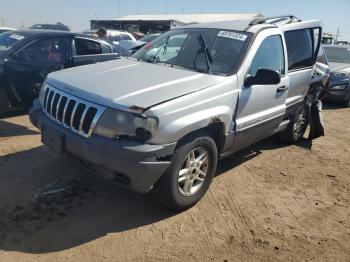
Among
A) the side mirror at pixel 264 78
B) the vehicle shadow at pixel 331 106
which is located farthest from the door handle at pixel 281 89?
A: the vehicle shadow at pixel 331 106

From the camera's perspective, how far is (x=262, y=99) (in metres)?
4.63

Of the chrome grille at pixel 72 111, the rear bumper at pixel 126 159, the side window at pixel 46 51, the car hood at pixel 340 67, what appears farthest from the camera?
the car hood at pixel 340 67

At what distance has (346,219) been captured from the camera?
162 inches

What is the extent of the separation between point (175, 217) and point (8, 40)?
5025 millimetres

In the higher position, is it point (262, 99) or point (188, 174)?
point (262, 99)

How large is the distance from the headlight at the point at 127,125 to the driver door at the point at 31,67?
3.55m

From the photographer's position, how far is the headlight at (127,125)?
10.7 ft

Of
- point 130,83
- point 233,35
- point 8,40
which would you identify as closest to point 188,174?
point 130,83

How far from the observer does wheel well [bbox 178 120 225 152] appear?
373cm

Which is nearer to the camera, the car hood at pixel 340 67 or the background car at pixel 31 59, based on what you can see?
the background car at pixel 31 59

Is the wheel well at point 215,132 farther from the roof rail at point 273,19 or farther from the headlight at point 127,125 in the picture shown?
the roof rail at point 273,19

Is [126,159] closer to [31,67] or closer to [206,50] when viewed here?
[206,50]

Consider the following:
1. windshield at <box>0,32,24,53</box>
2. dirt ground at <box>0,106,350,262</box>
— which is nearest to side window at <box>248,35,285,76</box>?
dirt ground at <box>0,106,350,262</box>

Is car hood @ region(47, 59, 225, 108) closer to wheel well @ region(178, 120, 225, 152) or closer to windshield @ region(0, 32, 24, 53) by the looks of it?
wheel well @ region(178, 120, 225, 152)
